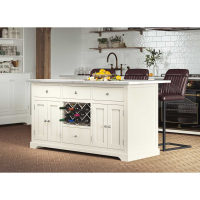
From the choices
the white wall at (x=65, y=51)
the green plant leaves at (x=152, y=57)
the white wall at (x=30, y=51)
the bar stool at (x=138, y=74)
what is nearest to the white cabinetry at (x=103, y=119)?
the bar stool at (x=138, y=74)

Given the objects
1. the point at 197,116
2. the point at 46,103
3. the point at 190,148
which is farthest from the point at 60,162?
the point at 197,116

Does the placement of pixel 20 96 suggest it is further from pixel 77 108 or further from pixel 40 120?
pixel 77 108

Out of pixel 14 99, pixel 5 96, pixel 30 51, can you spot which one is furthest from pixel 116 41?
pixel 5 96

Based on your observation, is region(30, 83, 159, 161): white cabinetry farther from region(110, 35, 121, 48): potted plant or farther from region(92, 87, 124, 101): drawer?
region(110, 35, 121, 48): potted plant

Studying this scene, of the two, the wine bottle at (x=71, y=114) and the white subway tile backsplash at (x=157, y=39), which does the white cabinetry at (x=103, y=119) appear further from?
the white subway tile backsplash at (x=157, y=39)

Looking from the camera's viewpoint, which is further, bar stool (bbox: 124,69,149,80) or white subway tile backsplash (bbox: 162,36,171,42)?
white subway tile backsplash (bbox: 162,36,171,42)

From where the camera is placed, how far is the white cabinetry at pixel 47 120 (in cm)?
577

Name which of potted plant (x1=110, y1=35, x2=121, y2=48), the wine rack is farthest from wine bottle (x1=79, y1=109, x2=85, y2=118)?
potted plant (x1=110, y1=35, x2=121, y2=48)

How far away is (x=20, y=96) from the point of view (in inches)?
329

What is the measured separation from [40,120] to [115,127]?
131 centimetres

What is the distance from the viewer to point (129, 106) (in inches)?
199

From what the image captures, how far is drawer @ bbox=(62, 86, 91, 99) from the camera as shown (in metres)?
5.42
